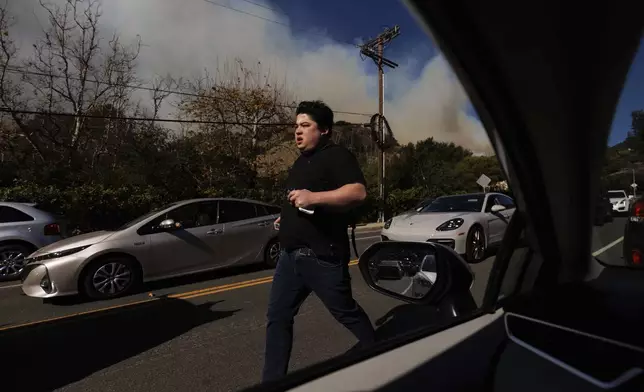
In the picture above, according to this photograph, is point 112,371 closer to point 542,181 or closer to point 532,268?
point 532,268

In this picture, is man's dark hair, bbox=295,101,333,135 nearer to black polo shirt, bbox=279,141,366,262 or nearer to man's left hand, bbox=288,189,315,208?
black polo shirt, bbox=279,141,366,262

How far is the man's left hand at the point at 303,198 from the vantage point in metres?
2.26

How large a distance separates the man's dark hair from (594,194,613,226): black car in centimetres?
159

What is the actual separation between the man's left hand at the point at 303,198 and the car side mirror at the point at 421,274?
0.39 meters

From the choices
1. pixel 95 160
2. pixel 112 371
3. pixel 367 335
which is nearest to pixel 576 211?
pixel 367 335

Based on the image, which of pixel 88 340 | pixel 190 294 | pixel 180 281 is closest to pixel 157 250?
pixel 180 281

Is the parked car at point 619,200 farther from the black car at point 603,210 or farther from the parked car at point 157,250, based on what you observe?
the parked car at point 157,250

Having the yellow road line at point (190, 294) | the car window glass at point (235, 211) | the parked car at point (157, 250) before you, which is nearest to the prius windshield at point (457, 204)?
the parked car at point (157, 250)

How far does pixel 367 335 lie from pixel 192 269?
210 inches

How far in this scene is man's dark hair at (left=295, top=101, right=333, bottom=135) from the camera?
257cm

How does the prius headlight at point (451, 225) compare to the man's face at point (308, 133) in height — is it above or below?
below

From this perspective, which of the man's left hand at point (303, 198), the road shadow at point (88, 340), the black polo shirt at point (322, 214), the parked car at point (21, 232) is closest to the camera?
the man's left hand at point (303, 198)

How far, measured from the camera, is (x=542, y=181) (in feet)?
3.95

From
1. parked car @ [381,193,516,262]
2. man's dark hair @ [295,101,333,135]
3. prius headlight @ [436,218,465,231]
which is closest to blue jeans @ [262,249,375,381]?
man's dark hair @ [295,101,333,135]
